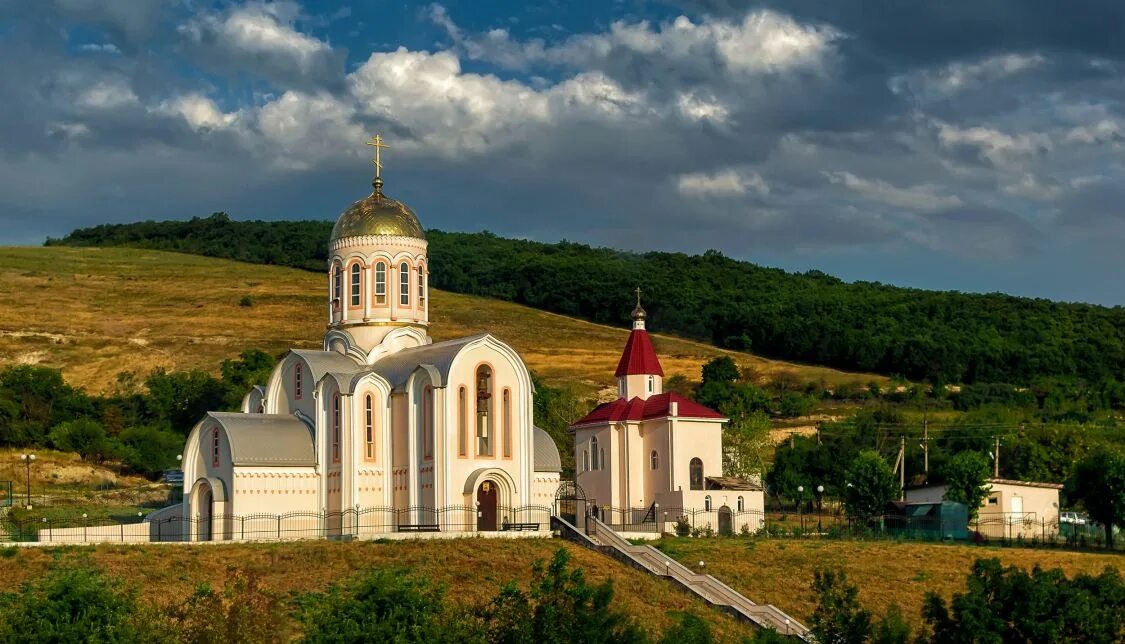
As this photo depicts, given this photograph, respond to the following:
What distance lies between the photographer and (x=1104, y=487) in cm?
4569

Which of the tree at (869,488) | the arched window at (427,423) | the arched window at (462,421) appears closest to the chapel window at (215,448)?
the arched window at (427,423)

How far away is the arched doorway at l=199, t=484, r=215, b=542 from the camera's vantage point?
41438mm

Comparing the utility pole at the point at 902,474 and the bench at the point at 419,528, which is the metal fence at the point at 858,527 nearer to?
the utility pole at the point at 902,474

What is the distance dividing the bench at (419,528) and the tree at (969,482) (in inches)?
691

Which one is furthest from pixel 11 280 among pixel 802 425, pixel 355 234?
pixel 355 234

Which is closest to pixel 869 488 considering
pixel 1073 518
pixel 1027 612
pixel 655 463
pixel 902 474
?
pixel 902 474

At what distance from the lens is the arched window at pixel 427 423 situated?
41.3 m

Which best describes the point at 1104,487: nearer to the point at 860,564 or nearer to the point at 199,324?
the point at 860,564

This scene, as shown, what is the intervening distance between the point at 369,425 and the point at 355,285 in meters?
5.48

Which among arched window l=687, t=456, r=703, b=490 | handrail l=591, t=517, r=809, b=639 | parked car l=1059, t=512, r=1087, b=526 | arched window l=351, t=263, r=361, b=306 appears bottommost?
handrail l=591, t=517, r=809, b=639

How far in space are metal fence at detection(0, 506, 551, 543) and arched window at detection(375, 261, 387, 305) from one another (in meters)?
7.26

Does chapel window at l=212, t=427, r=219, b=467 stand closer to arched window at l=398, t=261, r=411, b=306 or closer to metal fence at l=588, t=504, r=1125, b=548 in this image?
arched window at l=398, t=261, r=411, b=306

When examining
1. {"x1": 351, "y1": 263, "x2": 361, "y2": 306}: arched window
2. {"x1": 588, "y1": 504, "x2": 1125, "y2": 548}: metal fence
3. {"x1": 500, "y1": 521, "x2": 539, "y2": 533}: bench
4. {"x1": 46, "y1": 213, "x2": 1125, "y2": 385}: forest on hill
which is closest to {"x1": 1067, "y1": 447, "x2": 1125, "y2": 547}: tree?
{"x1": 588, "y1": 504, "x2": 1125, "y2": 548}: metal fence

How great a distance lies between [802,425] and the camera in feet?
253
